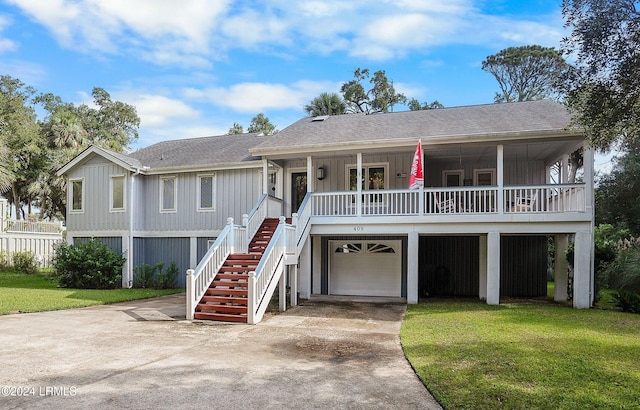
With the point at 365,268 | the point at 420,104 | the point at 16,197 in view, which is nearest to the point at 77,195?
the point at 365,268

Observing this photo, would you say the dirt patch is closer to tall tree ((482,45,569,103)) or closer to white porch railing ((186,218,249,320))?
white porch railing ((186,218,249,320))

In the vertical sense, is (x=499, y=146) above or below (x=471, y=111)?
below

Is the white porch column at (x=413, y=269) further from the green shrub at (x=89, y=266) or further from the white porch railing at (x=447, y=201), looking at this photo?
the green shrub at (x=89, y=266)

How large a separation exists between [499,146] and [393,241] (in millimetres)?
4469

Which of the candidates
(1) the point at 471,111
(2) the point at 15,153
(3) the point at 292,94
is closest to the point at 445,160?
(1) the point at 471,111

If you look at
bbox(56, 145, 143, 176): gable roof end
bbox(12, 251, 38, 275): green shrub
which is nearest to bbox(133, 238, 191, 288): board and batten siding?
bbox(56, 145, 143, 176): gable roof end

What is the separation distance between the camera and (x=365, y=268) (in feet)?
47.7

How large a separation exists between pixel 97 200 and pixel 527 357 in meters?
16.2

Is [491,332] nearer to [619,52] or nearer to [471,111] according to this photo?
[619,52]

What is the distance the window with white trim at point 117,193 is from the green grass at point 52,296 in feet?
11.1

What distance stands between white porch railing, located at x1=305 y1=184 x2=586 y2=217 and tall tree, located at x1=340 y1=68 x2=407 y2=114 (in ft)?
72.7

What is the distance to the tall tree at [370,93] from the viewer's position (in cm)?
3497

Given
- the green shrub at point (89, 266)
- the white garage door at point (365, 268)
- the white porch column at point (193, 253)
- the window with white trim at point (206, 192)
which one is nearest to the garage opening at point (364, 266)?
the white garage door at point (365, 268)

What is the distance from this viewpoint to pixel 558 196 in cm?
1180
